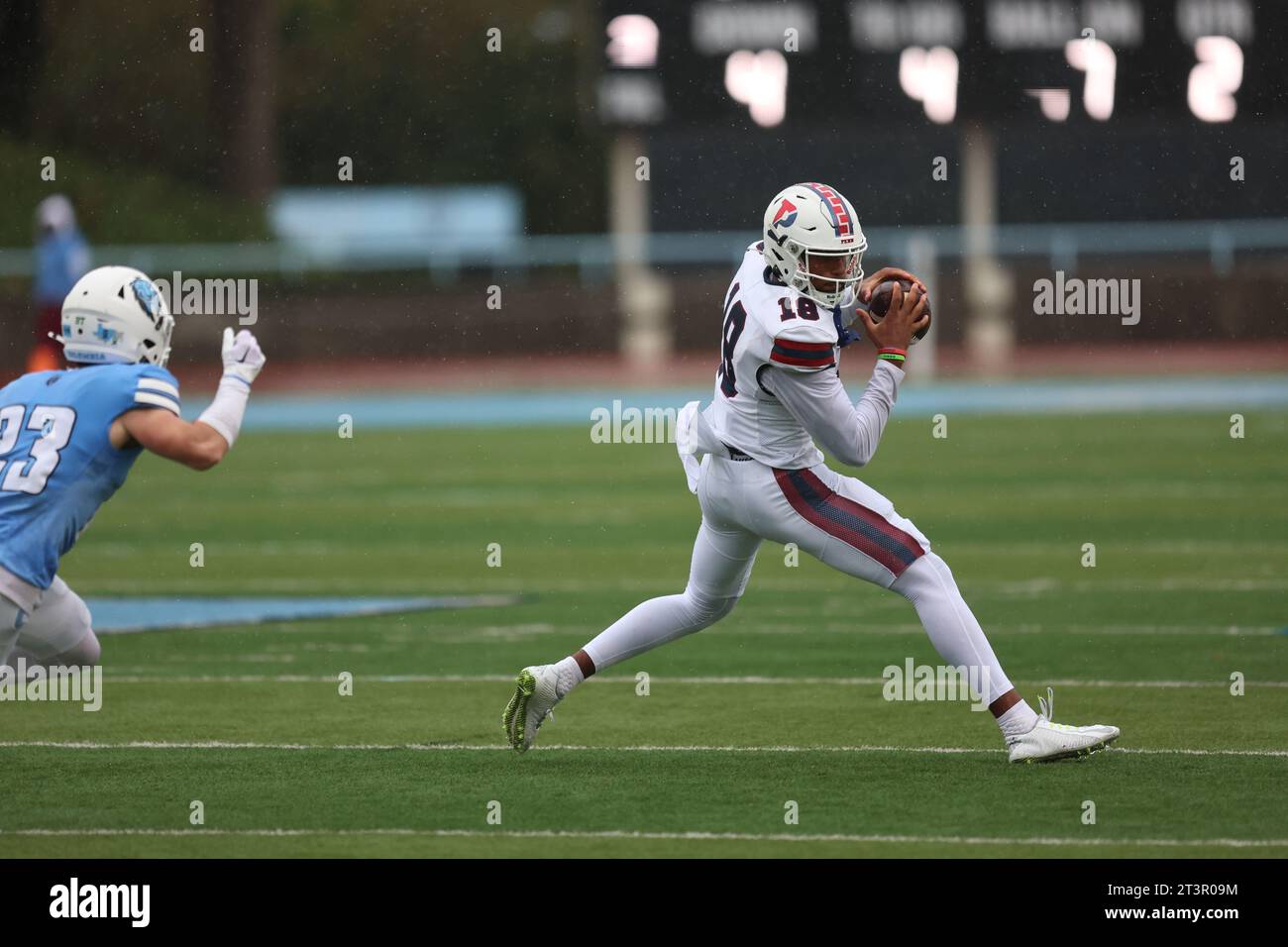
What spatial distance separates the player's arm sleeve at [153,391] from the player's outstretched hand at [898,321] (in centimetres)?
198

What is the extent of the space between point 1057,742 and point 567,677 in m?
1.45

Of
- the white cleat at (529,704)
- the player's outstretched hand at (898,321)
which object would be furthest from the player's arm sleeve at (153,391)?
the player's outstretched hand at (898,321)

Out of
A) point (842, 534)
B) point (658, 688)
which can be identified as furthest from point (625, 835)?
point (658, 688)

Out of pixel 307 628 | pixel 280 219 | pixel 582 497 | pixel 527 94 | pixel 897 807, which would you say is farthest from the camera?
pixel 527 94

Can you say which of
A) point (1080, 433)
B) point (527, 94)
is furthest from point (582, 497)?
point (527, 94)

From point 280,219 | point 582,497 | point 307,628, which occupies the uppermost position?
point 280,219

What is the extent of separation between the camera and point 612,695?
765 cm

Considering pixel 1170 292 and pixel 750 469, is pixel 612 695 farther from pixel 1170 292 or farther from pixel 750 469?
pixel 1170 292

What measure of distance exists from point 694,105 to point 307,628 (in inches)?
382

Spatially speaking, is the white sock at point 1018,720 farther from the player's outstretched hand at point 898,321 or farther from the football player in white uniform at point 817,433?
the player's outstretched hand at point 898,321

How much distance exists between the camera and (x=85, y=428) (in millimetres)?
5469

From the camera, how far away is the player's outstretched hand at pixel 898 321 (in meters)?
6.04
